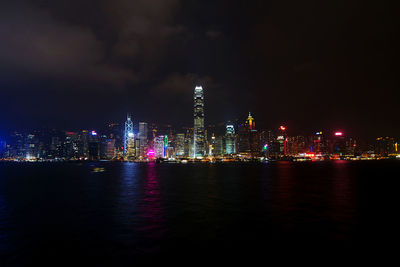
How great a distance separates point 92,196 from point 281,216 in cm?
2584

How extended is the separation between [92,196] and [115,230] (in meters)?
20.4

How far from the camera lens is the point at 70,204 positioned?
109 feet

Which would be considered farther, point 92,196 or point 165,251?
point 92,196

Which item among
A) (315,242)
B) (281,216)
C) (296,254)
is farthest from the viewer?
(281,216)

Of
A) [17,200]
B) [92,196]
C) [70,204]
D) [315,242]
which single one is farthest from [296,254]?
[17,200]

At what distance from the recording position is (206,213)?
27.4 metres

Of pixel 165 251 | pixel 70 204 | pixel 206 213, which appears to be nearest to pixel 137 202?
pixel 70 204

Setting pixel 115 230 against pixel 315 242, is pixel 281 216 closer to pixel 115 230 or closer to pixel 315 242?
pixel 315 242

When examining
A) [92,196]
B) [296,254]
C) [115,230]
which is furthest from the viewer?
[92,196]

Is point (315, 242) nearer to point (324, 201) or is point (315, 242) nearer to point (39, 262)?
point (39, 262)

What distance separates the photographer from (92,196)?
39.9 metres

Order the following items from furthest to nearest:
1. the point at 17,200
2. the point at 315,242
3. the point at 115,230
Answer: the point at 17,200
the point at 115,230
the point at 315,242

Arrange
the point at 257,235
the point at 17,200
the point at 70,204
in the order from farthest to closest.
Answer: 1. the point at 17,200
2. the point at 70,204
3. the point at 257,235

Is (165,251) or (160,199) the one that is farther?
Answer: (160,199)
